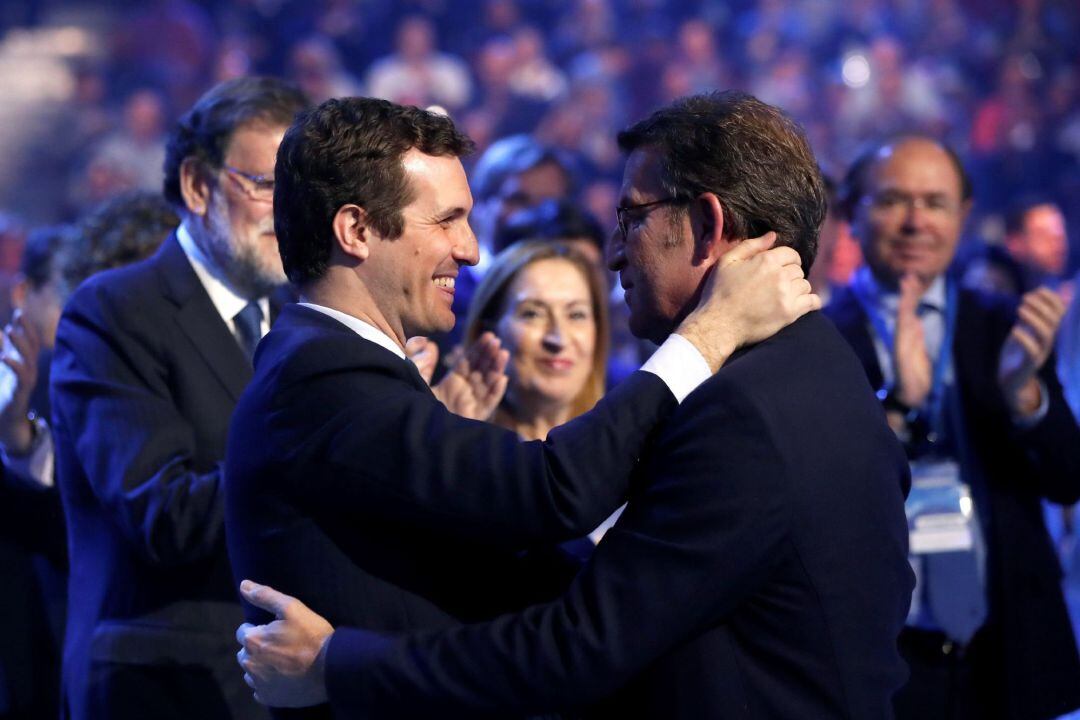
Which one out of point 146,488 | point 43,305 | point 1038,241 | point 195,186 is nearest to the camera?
point 146,488

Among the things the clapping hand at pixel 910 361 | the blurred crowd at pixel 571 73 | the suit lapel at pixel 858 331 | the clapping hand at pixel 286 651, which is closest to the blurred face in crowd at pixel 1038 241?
the blurred crowd at pixel 571 73

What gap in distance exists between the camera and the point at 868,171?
3805 mm

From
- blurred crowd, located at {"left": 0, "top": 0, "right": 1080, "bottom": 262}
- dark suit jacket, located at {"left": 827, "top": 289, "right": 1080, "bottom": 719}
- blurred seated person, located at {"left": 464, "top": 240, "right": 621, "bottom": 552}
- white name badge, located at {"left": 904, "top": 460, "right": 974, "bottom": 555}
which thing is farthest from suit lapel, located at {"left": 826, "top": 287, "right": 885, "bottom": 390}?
blurred crowd, located at {"left": 0, "top": 0, "right": 1080, "bottom": 262}

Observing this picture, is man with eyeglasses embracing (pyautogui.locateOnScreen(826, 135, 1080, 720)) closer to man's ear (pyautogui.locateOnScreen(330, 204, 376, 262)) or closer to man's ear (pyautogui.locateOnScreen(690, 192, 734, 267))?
man's ear (pyautogui.locateOnScreen(690, 192, 734, 267))

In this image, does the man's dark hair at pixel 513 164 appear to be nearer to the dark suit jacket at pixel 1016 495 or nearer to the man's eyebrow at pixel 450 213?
the dark suit jacket at pixel 1016 495

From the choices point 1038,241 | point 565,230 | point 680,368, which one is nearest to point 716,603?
point 680,368

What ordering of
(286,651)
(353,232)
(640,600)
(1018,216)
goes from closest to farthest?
(640,600) → (286,651) → (353,232) → (1018,216)

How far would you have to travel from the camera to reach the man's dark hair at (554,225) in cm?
439

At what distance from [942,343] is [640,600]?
2012mm

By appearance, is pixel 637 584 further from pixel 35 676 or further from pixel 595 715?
pixel 35 676

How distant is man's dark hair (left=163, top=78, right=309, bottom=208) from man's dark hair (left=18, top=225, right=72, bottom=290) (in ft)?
4.01

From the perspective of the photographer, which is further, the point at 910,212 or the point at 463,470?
the point at 910,212

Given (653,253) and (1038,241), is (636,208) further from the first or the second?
(1038,241)

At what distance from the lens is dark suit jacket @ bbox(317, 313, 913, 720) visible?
1779 mm
